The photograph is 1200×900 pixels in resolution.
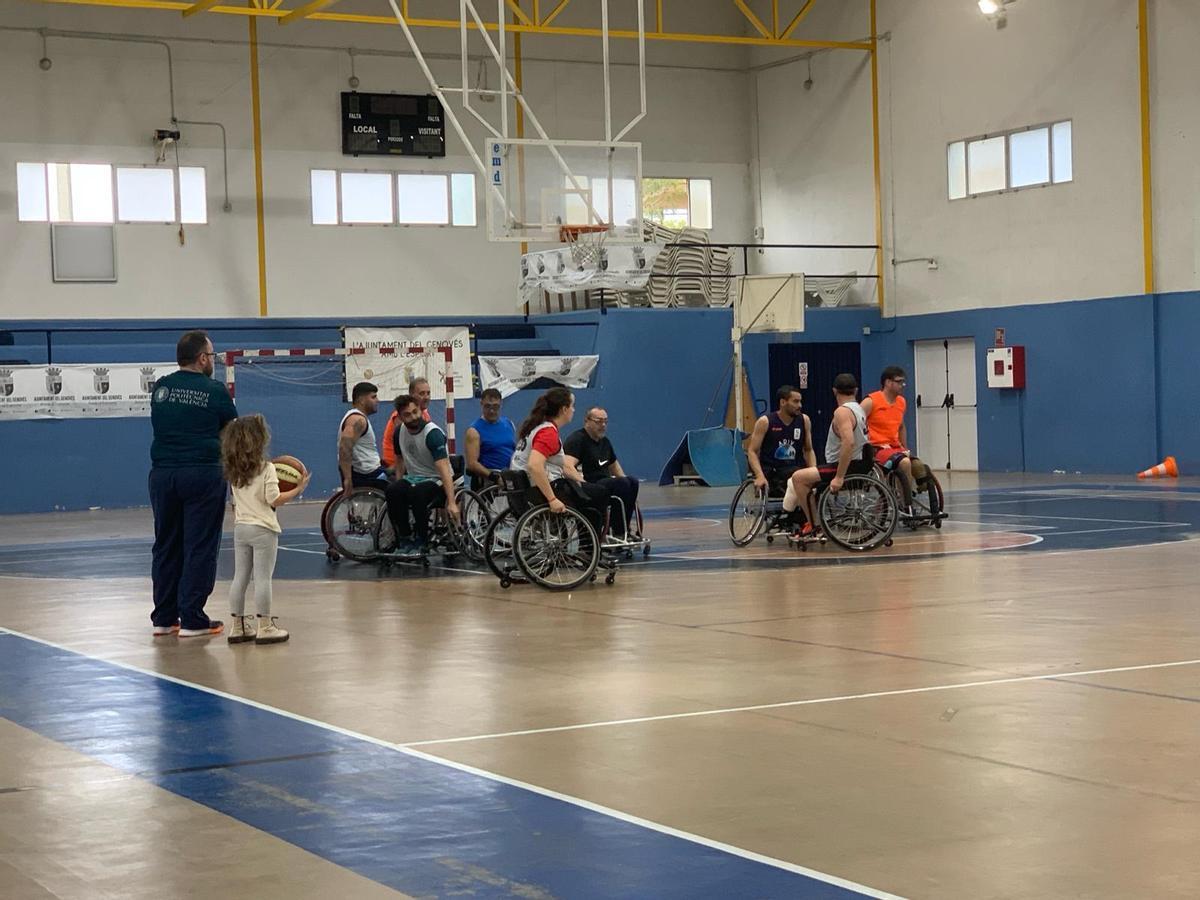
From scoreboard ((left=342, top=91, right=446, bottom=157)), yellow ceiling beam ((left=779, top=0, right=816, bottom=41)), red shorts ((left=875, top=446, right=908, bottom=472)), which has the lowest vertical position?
red shorts ((left=875, top=446, right=908, bottom=472))

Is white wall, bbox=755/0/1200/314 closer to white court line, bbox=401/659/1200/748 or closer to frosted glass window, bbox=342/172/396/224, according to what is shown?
frosted glass window, bbox=342/172/396/224

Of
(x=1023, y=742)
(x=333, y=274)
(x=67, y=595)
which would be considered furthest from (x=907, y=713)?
(x=333, y=274)

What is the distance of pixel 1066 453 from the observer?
2725cm

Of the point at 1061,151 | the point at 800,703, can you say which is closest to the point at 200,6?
the point at 1061,151

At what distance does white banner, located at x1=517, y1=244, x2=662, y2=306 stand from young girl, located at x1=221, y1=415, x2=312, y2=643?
59.0 feet

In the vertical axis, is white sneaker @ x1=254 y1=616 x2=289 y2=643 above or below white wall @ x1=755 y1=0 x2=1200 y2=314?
below

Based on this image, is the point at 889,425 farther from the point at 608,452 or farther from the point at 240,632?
the point at 240,632

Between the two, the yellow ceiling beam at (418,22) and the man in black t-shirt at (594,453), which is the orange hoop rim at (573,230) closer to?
the yellow ceiling beam at (418,22)

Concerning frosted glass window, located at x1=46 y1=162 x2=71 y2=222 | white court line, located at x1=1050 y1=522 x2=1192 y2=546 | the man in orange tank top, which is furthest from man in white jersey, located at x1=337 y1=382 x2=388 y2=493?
frosted glass window, located at x1=46 y1=162 x2=71 y2=222

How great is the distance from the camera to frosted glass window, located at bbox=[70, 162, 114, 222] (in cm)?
2853

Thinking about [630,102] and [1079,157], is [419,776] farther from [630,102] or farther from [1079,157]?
[630,102]

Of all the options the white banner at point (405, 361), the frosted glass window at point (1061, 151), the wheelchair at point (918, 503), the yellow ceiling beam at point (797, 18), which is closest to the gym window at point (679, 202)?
the yellow ceiling beam at point (797, 18)

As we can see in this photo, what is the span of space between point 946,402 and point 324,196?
11.7m

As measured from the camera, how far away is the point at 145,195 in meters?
29.0
